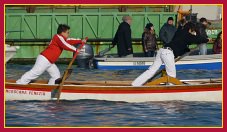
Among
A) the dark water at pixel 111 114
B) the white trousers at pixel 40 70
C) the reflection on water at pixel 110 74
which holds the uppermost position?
the white trousers at pixel 40 70

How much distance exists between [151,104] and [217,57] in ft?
30.3

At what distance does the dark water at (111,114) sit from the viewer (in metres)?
14.1

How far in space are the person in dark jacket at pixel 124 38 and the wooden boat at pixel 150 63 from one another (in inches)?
13.7

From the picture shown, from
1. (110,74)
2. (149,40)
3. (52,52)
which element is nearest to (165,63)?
(52,52)

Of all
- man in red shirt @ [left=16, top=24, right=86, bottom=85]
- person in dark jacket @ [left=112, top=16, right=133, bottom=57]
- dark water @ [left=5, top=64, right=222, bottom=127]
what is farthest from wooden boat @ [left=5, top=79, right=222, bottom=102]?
person in dark jacket @ [left=112, top=16, right=133, bottom=57]

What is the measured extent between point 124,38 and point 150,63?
Answer: 1538 millimetres

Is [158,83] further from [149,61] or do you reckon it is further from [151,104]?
[149,61]

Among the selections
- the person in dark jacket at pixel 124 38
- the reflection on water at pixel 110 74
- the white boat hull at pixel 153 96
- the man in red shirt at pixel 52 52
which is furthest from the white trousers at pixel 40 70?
the person in dark jacket at pixel 124 38

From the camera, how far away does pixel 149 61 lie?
25375 mm

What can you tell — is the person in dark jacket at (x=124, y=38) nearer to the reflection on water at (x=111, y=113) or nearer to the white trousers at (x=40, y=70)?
the white trousers at (x=40, y=70)

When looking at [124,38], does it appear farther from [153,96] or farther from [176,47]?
[153,96]

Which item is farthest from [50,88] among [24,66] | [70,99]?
[24,66]

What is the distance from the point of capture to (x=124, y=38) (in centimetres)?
2452

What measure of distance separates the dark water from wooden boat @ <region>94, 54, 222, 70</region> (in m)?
8.90
